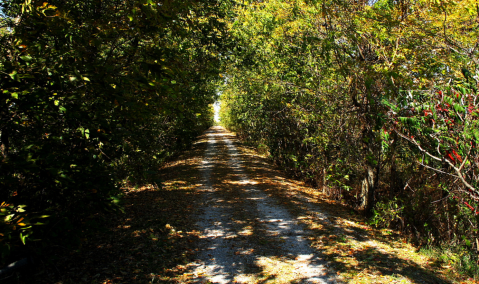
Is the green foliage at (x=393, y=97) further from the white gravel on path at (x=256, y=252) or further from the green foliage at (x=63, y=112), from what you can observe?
the green foliage at (x=63, y=112)

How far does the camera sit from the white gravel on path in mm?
5211

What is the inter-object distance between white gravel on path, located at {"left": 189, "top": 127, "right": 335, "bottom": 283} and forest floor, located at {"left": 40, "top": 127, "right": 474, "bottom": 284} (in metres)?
0.02

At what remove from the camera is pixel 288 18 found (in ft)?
31.0

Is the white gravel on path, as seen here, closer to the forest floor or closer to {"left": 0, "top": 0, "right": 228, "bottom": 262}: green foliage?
the forest floor

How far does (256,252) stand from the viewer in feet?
20.2

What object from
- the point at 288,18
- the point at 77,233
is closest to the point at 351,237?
the point at 77,233

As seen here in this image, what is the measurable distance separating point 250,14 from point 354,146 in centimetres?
727

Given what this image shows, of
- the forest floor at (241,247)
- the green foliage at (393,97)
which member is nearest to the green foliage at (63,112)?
the forest floor at (241,247)

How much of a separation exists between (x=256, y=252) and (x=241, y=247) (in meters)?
0.38

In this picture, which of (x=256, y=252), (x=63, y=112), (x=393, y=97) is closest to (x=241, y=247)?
(x=256, y=252)

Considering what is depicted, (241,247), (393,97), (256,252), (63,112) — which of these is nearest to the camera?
(63,112)

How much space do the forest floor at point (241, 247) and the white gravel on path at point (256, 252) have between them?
0.02 metres

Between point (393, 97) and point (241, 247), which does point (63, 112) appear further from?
point (393, 97)

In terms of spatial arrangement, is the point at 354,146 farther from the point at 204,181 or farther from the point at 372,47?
Answer: the point at 204,181
